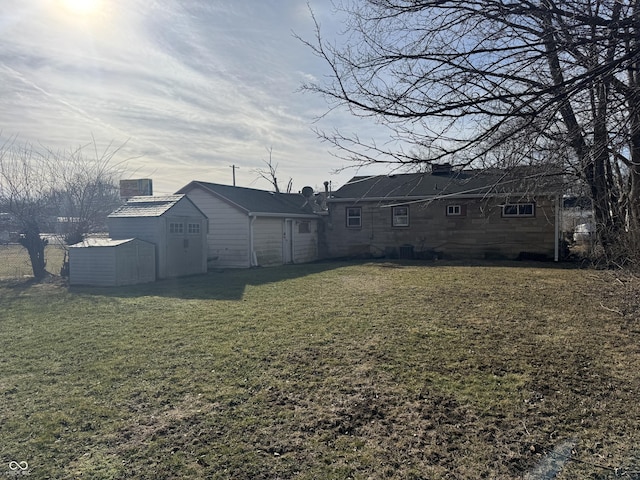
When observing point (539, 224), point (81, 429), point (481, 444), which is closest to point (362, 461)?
point (481, 444)

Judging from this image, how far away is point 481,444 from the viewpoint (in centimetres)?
311

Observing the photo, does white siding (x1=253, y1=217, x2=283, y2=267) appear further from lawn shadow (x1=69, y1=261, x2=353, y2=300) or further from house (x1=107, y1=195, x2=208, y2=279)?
house (x1=107, y1=195, x2=208, y2=279)

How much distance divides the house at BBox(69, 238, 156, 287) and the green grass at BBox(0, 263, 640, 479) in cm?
357

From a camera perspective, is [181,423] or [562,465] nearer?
[562,465]

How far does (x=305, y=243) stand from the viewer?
19547 millimetres

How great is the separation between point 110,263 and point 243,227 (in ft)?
18.1

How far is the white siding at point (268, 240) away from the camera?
16438 mm

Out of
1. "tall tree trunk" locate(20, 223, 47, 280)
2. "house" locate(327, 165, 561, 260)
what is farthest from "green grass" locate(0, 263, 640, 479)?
"house" locate(327, 165, 561, 260)

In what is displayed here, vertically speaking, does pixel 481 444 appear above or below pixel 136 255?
below

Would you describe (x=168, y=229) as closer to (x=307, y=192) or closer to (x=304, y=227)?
(x=304, y=227)

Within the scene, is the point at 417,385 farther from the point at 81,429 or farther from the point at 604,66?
the point at 604,66

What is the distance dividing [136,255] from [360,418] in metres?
10.2

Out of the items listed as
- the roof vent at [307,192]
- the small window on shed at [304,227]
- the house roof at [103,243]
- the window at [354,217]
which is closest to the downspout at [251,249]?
the small window on shed at [304,227]

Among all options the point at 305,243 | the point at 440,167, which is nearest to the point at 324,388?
the point at 440,167
